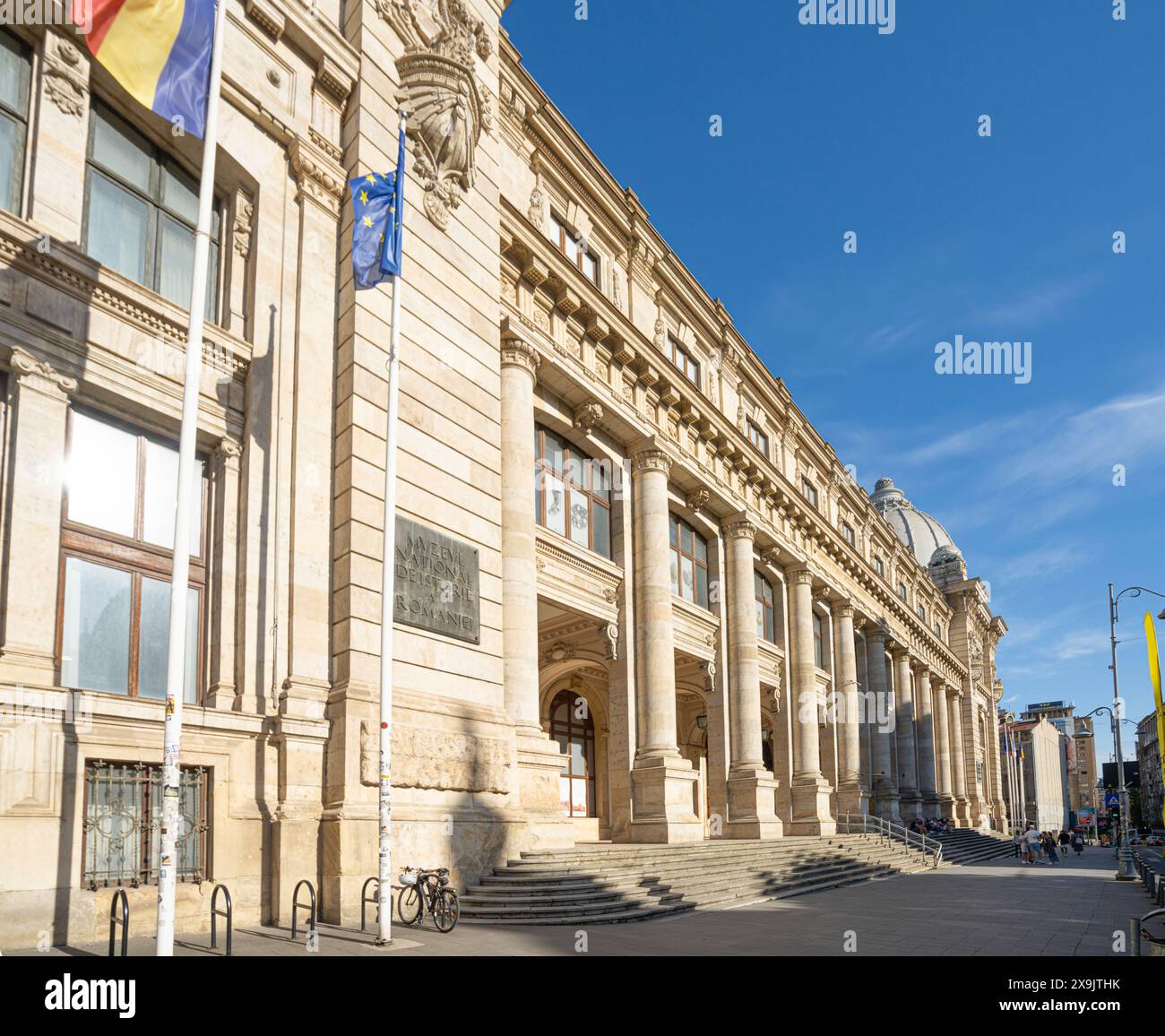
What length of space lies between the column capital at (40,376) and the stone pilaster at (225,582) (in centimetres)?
286

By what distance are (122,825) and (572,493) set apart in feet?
52.0

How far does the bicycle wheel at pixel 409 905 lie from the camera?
1553 centimetres

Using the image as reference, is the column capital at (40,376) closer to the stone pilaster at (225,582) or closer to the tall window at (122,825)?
the stone pilaster at (225,582)

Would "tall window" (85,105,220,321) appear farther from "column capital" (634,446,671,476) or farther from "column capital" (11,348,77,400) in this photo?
"column capital" (634,446,671,476)

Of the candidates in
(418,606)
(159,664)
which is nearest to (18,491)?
(159,664)

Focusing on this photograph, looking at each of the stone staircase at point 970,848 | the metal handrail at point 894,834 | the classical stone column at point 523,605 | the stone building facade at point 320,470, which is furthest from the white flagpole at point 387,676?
the stone staircase at point 970,848

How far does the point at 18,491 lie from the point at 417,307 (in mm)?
8507

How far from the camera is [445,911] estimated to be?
1547 cm

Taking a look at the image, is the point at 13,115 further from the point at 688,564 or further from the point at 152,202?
the point at 688,564

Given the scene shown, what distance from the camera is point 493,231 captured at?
2291cm

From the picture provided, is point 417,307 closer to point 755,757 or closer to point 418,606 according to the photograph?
point 418,606

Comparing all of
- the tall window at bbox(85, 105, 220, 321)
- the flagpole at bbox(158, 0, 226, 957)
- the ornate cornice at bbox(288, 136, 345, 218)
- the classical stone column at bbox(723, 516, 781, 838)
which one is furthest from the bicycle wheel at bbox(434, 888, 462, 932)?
the classical stone column at bbox(723, 516, 781, 838)

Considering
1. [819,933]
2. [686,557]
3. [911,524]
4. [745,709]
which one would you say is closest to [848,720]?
[745,709]
